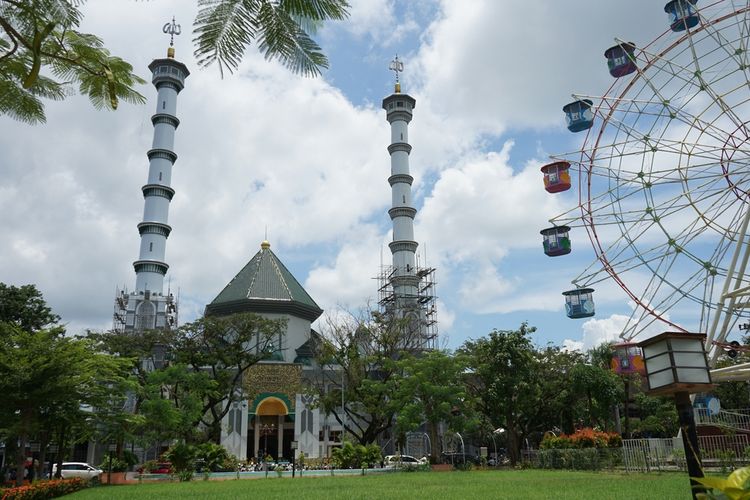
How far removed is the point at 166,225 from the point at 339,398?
2423 centimetres

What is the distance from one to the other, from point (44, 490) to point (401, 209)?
43.0 meters

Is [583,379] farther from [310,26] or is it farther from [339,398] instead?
[310,26]

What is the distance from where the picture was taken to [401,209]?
5859 cm

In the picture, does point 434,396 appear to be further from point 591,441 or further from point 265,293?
point 265,293

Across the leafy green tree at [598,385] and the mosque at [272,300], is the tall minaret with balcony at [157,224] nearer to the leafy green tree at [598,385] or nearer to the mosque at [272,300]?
the mosque at [272,300]

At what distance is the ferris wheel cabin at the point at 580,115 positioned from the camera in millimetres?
24297

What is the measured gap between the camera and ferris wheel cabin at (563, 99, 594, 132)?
957 inches

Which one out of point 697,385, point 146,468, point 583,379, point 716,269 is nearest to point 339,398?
point 146,468

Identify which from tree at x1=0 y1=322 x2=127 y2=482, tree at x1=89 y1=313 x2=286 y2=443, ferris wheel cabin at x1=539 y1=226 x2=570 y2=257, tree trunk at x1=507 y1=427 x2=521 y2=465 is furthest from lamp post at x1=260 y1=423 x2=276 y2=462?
ferris wheel cabin at x1=539 y1=226 x2=570 y2=257

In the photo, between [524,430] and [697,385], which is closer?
[697,385]

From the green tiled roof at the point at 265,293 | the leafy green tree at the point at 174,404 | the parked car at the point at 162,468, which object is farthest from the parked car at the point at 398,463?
the green tiled roof at the point at 265,293

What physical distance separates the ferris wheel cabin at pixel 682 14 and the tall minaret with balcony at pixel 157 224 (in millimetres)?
43482

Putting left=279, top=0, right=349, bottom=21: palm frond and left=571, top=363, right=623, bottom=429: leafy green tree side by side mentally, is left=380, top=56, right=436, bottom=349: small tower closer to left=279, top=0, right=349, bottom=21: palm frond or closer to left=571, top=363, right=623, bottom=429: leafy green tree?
left=571, top=363, right=623, bottom=429: leafy green tree

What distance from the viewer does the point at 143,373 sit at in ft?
128
